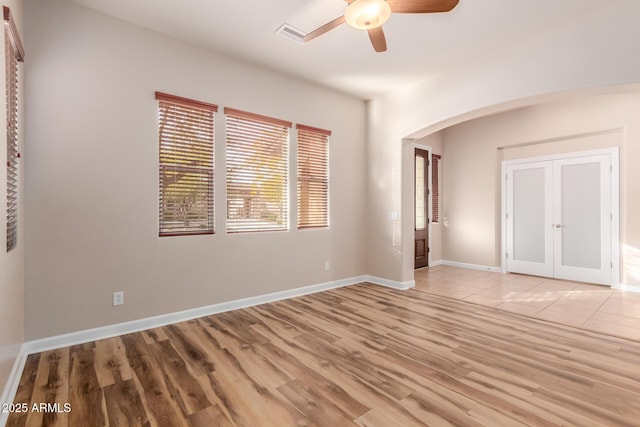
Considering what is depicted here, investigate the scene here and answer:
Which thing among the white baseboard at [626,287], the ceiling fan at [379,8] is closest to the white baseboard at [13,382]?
the ceiling fan at [379,8]

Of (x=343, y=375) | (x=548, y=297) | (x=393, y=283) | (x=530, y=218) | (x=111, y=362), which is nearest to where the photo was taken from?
(x=343, y=375)

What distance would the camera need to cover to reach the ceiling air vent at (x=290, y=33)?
3.19 metres

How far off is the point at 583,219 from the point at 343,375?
17.7ft

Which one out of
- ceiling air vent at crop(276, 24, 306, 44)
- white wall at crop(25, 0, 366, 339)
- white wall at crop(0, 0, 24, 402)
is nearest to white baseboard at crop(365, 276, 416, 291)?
white wall at crop(25, 0, 366, 339)

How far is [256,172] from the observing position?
4078 mm

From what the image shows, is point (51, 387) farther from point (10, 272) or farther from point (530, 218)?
point (530, 218)

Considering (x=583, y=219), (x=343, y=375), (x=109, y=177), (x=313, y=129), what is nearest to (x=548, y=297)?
(x=583, y=219)

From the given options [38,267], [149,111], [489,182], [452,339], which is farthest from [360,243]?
[38,267]

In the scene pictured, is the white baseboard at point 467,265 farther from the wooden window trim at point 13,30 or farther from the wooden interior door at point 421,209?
the wooden window trim at point 13,30

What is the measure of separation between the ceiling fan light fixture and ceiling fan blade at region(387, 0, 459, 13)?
15 cm

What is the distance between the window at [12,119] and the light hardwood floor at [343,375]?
119 cm

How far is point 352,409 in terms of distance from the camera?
1.91 meters

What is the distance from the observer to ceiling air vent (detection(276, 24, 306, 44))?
3189mm

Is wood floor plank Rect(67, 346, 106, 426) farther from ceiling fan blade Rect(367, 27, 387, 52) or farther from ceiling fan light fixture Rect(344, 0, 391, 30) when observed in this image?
ceiling fan blade Rect(367, 27, 387, 52)
